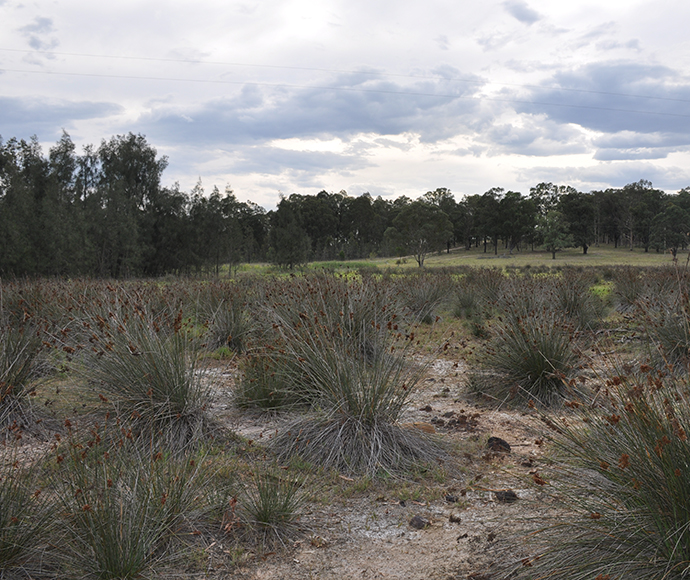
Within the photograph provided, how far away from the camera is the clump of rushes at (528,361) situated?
212 inches

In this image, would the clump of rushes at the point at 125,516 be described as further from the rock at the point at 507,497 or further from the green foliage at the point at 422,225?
the green foliage at the point at 422,225

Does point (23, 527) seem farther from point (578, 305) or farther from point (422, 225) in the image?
point (422, 225)

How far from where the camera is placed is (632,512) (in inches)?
84.6

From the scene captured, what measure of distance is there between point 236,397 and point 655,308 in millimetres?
6322

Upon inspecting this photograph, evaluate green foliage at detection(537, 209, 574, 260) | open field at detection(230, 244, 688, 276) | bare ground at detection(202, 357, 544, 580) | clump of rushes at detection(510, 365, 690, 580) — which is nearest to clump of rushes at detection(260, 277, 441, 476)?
bare ground at detection(202, 357, 544, 580)

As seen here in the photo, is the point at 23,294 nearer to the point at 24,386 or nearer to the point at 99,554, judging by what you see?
the point at 24,386

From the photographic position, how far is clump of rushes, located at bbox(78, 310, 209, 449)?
4027mm

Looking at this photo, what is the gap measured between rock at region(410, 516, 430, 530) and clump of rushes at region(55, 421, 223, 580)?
1.19 metres

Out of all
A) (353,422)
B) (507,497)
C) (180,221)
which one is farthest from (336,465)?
(180,221)

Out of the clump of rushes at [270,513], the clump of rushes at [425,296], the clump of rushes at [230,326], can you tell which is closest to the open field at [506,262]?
the clump of rushes at [425,296]

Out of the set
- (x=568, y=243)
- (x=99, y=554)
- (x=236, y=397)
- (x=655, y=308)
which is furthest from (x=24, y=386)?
(x=568, y=243)

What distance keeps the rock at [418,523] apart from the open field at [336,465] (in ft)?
0.10

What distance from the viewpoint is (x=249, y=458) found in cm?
383

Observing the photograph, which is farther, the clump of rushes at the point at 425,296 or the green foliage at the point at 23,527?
the clump of rushes at the point at 425,296
